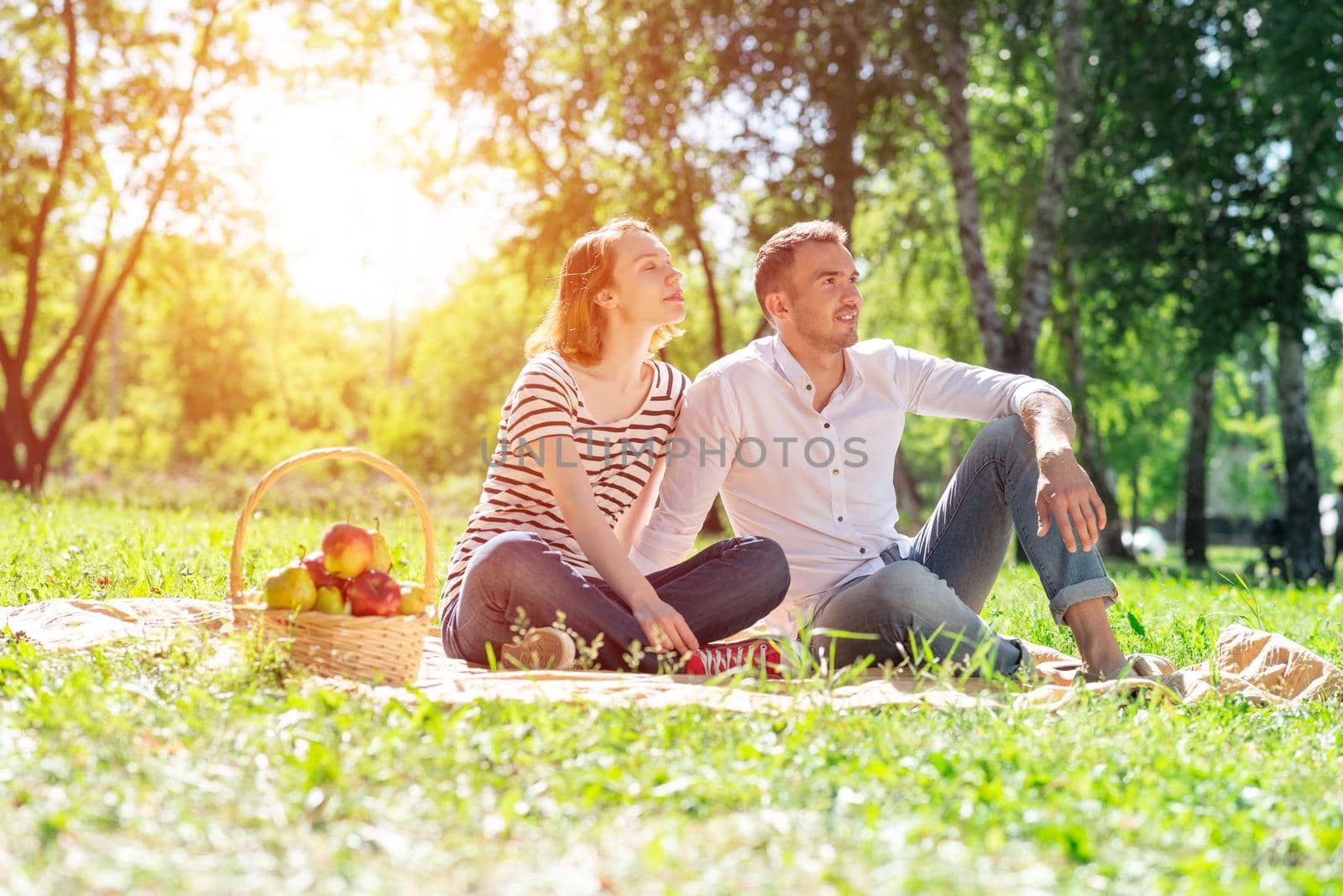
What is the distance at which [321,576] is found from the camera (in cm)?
408

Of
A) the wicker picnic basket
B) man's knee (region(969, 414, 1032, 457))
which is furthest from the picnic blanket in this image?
man's knee (region(969, 414, 1032, 457))

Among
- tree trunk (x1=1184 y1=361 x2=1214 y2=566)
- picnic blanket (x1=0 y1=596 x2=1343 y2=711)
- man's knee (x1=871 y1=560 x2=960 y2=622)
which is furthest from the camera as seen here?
tree trunk (x1=1184 y1=361 x2=1214 y2=566)

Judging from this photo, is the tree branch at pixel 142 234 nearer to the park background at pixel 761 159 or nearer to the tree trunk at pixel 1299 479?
the park background at pixel 761 159

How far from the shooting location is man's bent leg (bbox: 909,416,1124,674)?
14.5 feet

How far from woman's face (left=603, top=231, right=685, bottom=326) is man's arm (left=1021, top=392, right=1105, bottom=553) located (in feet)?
4.81

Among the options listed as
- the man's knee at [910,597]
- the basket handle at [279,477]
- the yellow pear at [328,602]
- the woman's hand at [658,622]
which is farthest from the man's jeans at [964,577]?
the yellow pear at [328,602]

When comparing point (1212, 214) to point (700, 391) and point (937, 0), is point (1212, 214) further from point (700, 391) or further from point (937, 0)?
point (700, 391)

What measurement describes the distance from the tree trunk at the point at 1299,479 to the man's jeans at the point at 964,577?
11209 mm

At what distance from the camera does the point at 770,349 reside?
506 centimetres

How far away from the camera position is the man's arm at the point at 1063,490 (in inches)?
164

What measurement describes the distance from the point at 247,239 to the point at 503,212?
3838 mm

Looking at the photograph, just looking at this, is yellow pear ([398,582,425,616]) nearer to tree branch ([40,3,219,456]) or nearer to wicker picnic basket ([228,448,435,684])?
wicker picnic basket ([228,448,435,684])

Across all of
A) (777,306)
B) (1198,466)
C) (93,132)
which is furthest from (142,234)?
(1198,466)

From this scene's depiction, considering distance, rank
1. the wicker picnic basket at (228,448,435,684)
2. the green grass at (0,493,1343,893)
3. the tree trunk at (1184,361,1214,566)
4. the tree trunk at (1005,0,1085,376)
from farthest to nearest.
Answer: the tree trunk at (1184,361,1214,566) → the tree trunk at (1005,0,1085,376) → the wicker picnic basket at (228,448,435,684) → the green grass at (0,493,1343,893)
